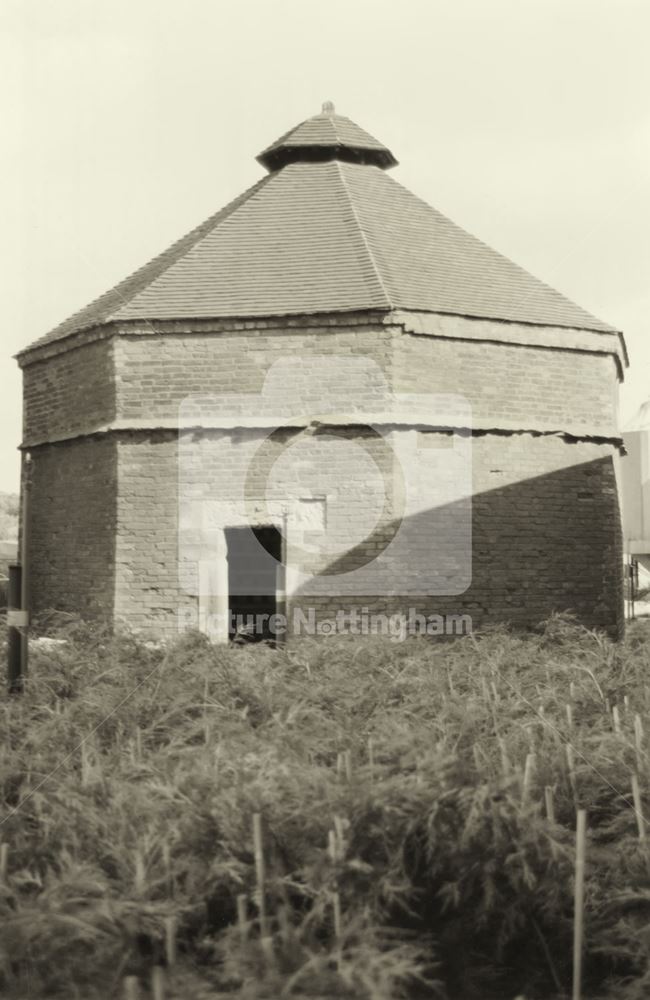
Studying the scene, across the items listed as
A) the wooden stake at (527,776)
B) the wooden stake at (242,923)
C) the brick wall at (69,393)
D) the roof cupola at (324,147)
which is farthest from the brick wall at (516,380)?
the wooden stake at (242,923)

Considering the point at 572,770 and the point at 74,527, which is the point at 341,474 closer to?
the point at 74,527

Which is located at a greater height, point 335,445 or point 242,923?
point 335,445

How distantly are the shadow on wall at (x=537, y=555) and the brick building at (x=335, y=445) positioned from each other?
0.03 metres

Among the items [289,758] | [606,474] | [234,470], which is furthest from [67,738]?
[606,474]

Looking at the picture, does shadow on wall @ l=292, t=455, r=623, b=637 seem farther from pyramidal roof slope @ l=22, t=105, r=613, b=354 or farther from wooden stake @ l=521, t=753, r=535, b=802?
wooden stake @ l=521, t=753, r=535, b=802

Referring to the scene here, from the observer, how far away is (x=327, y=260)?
1398cm

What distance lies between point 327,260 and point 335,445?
2.90 metres

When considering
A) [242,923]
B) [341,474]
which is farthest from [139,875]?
[341,474]

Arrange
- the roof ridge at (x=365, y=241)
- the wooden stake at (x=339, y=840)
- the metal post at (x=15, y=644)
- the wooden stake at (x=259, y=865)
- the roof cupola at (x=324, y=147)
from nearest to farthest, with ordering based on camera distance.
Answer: the wooden stake at (x=259, y=865) → the wooden stake at (x=339, y=840) → the metal post at (x=15, y=644) → the roof ridge at (x=365, y=241) → the roof cupola at (x=324, y=147)

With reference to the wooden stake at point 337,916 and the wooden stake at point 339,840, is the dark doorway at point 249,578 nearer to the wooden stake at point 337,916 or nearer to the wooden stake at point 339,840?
the wooden stake at point 339,840

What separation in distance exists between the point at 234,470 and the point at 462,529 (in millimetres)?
2962

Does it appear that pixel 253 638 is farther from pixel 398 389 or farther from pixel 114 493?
pixel 398 389

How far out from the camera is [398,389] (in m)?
12.7

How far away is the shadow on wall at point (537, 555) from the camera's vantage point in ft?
41.5
